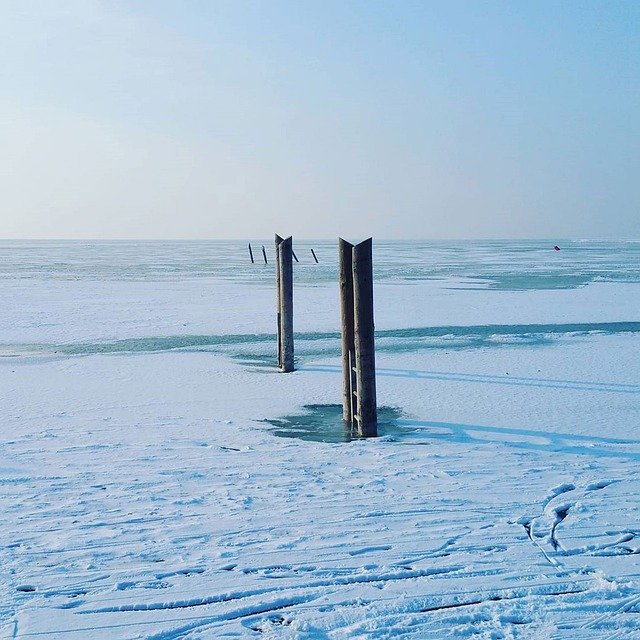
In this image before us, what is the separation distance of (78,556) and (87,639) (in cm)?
111

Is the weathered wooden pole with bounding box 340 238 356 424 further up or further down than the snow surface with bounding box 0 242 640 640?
further up

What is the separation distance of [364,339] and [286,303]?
4.58 metres

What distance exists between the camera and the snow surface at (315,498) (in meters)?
4.34

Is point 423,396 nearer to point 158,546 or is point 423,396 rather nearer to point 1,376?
point 158,546

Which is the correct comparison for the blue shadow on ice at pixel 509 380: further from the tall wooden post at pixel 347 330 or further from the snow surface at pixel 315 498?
the tall wooden post at pixel 347 330

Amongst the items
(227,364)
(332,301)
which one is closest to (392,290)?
(332,301)

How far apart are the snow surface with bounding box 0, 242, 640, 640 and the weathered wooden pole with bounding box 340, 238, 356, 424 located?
0.75 meters

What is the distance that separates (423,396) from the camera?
1071 centimetres

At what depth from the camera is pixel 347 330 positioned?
9.48 metres

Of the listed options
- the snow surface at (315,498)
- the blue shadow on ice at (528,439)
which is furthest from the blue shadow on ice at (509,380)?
the blue shadow on ice at (528,439)

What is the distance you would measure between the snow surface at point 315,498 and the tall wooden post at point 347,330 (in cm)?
75

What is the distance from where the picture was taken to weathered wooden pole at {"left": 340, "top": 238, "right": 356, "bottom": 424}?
30.4ft

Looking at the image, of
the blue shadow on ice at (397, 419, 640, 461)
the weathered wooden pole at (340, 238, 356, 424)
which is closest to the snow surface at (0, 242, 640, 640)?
the blue shadow on ice at (397, 419, 640, 461)

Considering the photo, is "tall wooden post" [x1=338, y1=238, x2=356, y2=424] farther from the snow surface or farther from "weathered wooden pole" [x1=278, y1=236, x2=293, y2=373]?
"weathered wooden pole" [x1=278, y1=236, x2=293, y2=373]
